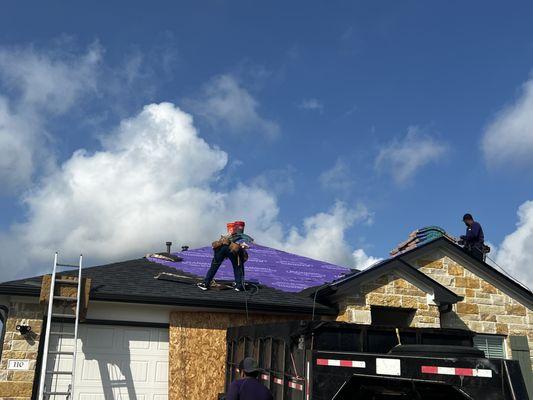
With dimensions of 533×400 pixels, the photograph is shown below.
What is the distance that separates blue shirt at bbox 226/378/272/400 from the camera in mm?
5723

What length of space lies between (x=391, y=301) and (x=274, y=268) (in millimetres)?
4695

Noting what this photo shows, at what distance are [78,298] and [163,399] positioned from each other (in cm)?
287

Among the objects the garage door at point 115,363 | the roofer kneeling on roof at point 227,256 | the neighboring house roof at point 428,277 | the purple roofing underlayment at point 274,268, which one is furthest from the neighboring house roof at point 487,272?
the garage door at point 115,363

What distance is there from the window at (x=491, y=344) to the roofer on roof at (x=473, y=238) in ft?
7.36

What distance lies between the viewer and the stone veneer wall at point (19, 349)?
9711 mm

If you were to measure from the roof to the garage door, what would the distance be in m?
0.80

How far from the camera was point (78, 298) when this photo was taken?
9945 mm

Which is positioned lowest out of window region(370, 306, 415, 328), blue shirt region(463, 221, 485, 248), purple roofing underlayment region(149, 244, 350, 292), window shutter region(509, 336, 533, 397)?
window shutter region(509, 336, 533, 397)

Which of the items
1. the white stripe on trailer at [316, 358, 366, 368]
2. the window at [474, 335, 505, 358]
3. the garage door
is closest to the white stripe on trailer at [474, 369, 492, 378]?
the white stripe on trailer at [316, 358, 366, 368]

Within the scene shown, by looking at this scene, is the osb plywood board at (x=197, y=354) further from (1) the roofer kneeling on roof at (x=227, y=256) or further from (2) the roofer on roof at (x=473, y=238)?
(2) the roofer on roof at (x=473, y=238)

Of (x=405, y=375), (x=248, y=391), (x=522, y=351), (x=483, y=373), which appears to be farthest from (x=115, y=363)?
(x=522, y=351)

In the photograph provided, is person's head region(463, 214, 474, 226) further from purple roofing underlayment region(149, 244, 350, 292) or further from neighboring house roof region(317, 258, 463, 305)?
purple roofing underlayment region(149, 244, 350, 292)

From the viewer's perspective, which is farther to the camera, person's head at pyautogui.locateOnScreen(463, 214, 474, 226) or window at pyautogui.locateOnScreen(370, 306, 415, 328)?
person's head at pyautogui.locateOnScreen(463, 214, 474, 226)

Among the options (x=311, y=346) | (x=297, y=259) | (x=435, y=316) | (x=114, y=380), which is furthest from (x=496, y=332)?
(x=114, y=380)
